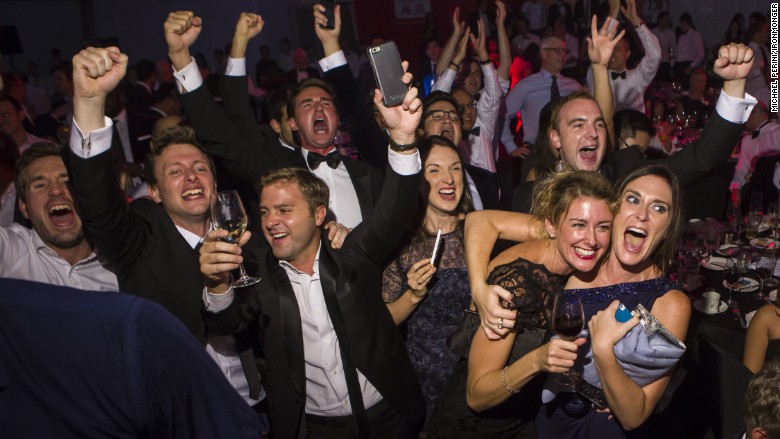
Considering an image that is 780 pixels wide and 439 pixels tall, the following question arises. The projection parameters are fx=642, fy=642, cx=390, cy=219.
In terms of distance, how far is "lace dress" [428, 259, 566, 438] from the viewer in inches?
79.1

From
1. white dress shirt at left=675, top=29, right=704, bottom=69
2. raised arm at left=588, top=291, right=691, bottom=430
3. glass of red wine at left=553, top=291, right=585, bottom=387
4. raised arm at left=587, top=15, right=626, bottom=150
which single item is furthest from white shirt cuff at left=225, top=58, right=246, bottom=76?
white dress shirt at left=675, top=29, right=704, bottom=69

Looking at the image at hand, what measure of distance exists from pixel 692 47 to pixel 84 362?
1148 cm

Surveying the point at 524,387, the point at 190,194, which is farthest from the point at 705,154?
the point at 190,194

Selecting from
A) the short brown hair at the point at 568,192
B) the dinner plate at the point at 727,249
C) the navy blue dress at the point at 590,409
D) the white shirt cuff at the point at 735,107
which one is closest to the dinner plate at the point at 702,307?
the dinner plate at the point at 727,249

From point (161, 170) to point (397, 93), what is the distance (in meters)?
0.97

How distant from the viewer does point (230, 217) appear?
2053mm

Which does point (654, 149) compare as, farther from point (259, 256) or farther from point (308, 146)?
point (259, 256)

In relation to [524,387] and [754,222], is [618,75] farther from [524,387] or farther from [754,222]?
[524,387]

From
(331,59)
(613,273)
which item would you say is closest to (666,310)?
(613,273)

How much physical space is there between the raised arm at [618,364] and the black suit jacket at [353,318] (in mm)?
760

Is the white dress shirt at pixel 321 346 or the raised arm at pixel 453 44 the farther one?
the raised arm at pixel 453 44

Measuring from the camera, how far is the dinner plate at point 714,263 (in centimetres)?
357

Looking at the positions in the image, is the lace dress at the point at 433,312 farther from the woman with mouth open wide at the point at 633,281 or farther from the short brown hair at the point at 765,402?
the short brown hair at the point at 765,402

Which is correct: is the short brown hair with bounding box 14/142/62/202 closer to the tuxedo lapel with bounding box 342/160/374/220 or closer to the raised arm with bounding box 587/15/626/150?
the tuxedo lapel with bounding box 342/160/374/220
